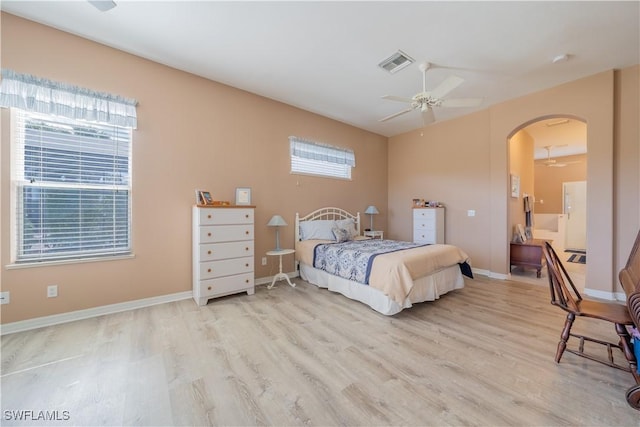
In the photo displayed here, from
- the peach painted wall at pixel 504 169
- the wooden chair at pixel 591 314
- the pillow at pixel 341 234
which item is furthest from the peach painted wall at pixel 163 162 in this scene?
the wooden chair at pixel 591 314

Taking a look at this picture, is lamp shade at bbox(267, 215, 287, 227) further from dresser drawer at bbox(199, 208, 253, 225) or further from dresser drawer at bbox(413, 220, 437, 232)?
dresser drawer at bbox(413, 220, 437, 232)

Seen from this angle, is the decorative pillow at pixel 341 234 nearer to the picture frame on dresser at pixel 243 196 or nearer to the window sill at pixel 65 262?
the picture frame on dresser at pixel 243 196

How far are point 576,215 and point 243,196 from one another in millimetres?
9459

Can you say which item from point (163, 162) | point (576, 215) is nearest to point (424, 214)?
point (163, 162)

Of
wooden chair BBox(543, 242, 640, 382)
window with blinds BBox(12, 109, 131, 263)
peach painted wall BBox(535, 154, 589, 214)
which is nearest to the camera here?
wooden chair BBox(543, 242, 640, 382)

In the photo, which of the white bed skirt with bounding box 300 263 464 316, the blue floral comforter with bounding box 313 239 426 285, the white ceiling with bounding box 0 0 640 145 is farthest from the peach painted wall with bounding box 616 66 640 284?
the blue floral comforter with bounding box 313 239 426 285

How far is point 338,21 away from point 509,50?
201 centimetres

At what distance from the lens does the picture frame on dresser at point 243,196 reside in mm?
3744

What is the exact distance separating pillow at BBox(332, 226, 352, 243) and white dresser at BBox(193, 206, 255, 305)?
→ 143cm

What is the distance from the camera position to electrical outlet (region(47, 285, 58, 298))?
251cm

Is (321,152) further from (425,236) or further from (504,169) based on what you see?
(504,169)

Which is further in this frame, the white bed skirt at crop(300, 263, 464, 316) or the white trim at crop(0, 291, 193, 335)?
the white bed skirt at crop(300, 263, 464, 316)

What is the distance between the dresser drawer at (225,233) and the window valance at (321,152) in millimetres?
1692

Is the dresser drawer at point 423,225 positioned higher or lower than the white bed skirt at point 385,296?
higher
